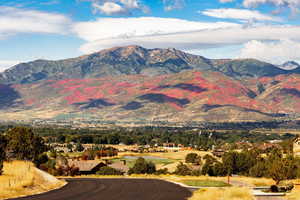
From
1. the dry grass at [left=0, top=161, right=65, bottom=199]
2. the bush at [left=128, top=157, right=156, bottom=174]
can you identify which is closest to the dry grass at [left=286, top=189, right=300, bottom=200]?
the dry grass at [left=0, top=161, right=65, bottom=199]

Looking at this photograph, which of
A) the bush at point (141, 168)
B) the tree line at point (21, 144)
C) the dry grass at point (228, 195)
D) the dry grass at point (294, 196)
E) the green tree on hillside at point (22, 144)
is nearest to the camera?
the dry grass at point (228, 195)

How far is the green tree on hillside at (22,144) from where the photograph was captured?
86875mm

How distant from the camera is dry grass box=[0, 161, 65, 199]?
140 feet

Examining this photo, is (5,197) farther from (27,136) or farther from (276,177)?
(27,136)

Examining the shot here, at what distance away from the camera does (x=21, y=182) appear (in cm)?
4597

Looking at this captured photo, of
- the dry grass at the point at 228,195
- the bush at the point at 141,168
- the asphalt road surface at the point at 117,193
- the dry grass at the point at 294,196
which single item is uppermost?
the dry grass at the point at 228,195

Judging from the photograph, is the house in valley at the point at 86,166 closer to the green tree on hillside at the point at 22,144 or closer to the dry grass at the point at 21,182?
the green tree on hillside at the point at 22,144

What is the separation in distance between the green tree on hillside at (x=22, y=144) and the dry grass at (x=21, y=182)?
108ft

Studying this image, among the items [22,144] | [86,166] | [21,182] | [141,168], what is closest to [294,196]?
[21,182]

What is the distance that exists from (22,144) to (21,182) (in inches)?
1723

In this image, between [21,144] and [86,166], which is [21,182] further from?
[86,166]

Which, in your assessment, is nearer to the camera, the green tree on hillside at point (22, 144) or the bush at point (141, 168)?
the green tree on hillside at point (22, 144)

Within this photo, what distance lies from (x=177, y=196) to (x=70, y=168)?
43703 mm

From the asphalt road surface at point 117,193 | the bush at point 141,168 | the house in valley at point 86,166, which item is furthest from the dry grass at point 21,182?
the bush at point 141,168
